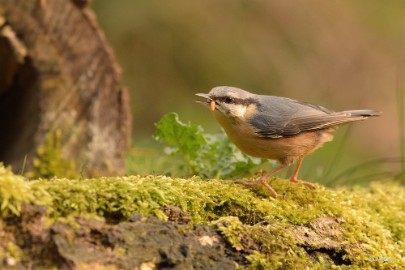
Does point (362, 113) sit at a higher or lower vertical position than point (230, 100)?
higher

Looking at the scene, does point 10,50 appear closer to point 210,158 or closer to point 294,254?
point 210,158

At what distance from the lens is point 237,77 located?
Answer: 9.31 meters

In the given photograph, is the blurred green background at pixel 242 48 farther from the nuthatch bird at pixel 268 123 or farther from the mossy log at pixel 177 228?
the mossy log at pixel 177 228

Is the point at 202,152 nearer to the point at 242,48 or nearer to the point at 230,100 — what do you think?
the point at 230,100

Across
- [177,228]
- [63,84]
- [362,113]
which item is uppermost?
[63,84]

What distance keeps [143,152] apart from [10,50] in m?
1.70

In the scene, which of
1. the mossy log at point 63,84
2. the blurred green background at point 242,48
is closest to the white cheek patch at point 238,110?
the mossy log at point 63,84

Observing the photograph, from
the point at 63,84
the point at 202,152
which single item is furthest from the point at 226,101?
the point at 63,84

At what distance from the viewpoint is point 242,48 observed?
938 centimetres

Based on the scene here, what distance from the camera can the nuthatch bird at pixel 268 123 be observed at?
12.9 feet

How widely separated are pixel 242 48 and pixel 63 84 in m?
4.56

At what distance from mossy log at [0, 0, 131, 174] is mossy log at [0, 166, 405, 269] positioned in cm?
218

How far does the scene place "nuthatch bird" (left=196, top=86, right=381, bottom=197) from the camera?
12.9 feet

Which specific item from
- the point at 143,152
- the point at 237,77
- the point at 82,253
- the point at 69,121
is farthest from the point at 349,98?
the point at 82,253
